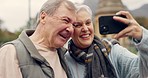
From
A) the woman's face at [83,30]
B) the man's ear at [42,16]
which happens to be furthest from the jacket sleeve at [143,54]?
the man's ear at [42,16]

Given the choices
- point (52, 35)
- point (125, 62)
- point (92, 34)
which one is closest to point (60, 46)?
point (52, 35)

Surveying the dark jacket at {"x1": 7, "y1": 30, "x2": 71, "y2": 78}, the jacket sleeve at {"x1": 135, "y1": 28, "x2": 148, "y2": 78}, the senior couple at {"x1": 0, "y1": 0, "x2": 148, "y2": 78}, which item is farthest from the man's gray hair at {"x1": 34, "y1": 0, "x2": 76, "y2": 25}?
the jacket sleeve at {"x1": 135, "y1": 28, "x2": 148, "y2": 78}

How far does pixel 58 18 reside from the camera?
185cm

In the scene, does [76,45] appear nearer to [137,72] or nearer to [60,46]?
[60,46]

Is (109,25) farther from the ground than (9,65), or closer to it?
farther from the ground

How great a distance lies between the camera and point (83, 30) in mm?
1955

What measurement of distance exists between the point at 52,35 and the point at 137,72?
0.47 m

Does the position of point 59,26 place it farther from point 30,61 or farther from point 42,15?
point 30,61

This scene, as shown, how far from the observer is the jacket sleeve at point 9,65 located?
1.73 m

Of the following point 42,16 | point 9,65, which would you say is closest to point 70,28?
point 42,16

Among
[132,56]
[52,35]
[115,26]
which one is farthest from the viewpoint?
[132,56]

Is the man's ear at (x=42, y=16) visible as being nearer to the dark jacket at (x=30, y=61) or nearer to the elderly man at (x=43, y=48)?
the elderly man at (x=43, y=48)

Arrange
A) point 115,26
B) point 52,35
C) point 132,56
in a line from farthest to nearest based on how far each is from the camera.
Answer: point 132,56, point 52,35, point 115,26

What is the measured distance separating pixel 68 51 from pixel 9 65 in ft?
1.41
